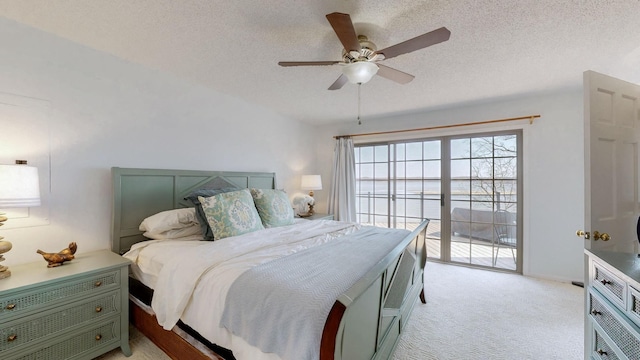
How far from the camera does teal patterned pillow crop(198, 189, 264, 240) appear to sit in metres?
2.14

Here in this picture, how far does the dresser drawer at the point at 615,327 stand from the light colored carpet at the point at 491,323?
748 mm

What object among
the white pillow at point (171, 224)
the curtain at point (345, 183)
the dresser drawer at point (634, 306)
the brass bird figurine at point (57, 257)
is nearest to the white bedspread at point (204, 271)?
the white pillow at point (171, 224)

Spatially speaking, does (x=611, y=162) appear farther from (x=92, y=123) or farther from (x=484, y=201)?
(x=92, y=123)

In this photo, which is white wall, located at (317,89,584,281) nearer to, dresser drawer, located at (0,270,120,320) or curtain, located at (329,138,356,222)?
curtain, located at (329,138,356,222)

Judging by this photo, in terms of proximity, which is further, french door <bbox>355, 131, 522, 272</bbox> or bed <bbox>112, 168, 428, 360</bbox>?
french door <bbox>355, 131, 522, 272</bbox>

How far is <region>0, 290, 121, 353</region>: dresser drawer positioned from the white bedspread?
26 cm

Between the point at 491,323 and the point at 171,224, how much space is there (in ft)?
9.61

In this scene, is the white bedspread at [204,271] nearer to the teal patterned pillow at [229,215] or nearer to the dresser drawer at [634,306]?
the teal patterned pillow at [229,215]

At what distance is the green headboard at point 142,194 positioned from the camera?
218 centimetres

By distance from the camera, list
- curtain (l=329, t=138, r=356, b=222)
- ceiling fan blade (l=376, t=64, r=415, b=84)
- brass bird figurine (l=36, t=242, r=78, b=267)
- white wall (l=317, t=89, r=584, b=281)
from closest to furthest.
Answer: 1. brass bird figurine (l=36, t=242, r=78, b=267)
2. ceiling fan blade (l=376, t=64, r=415, b=84)
3. white wall (l=317, t=89, r=584, b=281)
4. curtain (l=329, t=138, r=356, b=222)

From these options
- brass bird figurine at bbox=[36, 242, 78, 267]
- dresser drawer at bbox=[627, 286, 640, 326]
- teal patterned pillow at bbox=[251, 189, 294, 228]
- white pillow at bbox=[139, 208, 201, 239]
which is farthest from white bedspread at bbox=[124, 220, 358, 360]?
dresser drawer at bbox=[627, 286, 640, 326]

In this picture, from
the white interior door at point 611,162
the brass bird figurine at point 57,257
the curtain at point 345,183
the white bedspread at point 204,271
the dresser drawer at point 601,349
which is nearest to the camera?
the dresser drawer at point 601,349

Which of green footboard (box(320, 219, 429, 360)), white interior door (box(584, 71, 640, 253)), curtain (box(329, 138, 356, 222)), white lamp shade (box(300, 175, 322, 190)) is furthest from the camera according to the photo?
curtain (box(329, 138, 356, 222))

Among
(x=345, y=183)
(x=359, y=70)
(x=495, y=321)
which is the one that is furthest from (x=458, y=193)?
(x=359, y=70)
